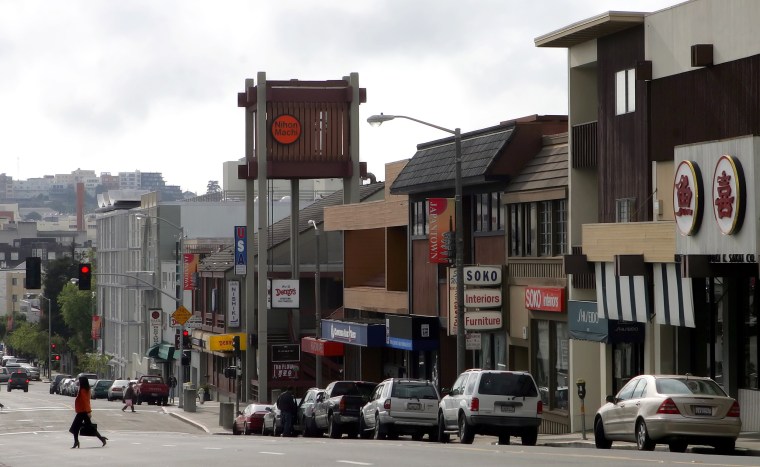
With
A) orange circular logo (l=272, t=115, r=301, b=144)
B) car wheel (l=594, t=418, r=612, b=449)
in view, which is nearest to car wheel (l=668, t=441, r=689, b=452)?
car wheel (l=594, t=418, r=612, b=449)

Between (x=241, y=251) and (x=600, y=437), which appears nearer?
(x=600, y=437)

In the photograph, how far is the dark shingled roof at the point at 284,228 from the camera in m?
70.7

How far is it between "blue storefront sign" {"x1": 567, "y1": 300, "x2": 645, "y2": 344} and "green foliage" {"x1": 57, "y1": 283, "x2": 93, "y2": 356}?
320 feet

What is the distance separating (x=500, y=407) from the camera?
30.2 m

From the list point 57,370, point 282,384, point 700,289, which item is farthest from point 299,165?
point 57,370

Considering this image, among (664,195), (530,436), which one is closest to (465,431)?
(530,436)

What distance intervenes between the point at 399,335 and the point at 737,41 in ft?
70.6

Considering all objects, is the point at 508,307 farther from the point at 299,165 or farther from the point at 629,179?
the point at 299,165

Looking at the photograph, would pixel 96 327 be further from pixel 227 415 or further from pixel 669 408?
pixel 669 408

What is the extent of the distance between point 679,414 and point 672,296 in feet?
23.9

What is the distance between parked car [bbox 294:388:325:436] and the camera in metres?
41.4

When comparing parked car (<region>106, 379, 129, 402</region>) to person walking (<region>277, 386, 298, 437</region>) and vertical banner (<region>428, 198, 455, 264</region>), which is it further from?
vertical banner (<region>428, 198, 455, 264</region>)

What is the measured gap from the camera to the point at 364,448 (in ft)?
88.0

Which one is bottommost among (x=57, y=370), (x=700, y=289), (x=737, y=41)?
(x=57, y=370)
